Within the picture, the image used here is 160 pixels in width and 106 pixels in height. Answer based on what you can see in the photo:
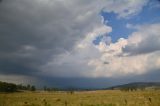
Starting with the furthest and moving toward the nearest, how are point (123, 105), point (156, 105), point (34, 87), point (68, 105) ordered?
1. point (34, 87)
2. point (68, 105)
3. point (123, 105)
4. point (156, 105)

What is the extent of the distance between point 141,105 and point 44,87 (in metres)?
169

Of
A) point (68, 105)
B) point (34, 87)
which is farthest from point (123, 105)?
point (34, 87)

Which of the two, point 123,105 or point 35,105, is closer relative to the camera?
point 123,105

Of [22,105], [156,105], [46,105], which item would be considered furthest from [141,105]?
[22,105]

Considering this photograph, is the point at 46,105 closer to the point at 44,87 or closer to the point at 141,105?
the point at 141,105

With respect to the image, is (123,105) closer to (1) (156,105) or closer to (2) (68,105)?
(1) (156,105)

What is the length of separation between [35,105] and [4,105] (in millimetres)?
3528

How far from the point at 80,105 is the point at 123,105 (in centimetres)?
481

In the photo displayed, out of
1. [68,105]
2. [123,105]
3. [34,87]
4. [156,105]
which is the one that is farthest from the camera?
[34,87]

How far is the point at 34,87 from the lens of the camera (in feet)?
627

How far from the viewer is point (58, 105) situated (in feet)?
104

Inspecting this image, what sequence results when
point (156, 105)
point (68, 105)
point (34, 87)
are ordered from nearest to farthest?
point (156, 105) < point (68, 105) < point (34, 87)

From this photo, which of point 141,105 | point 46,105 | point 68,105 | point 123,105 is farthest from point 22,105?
point 141,105

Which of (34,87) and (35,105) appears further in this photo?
(34,87)
